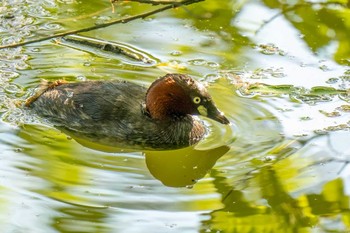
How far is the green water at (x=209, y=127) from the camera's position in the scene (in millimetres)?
6562

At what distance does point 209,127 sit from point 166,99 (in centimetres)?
49

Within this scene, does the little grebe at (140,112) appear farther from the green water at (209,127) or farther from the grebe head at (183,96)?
the green water at (209,127)

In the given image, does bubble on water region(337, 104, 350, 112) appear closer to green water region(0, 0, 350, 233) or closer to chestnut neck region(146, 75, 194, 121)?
green water region(0, 0, 350, 233)

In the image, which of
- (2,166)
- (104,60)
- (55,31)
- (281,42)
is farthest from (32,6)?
(2,166)

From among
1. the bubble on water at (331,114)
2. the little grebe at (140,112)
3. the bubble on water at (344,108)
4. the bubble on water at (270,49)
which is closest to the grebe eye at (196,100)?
the little grebe at (140,112)

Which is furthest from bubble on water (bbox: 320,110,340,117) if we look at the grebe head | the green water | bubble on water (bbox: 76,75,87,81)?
bubble on water (bbox: 76,75,87,81)

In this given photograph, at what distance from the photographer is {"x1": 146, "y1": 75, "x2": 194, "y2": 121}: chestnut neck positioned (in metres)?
8.07

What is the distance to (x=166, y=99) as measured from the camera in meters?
8.12

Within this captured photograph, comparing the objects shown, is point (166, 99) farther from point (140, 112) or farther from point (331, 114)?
point (331, 114)

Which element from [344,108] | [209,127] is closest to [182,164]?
[209,127]

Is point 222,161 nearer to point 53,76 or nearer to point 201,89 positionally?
point 201,89

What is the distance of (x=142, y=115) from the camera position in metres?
8.18

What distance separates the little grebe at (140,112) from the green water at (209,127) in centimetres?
15

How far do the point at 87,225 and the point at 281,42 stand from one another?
406cm
